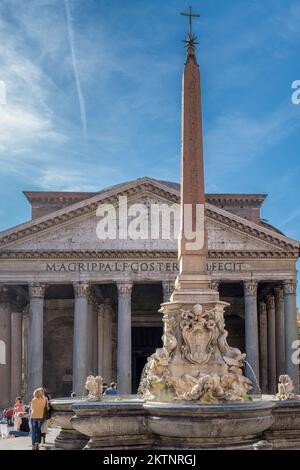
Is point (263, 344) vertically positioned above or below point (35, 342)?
below

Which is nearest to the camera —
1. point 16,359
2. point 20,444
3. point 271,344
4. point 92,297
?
point 20,444

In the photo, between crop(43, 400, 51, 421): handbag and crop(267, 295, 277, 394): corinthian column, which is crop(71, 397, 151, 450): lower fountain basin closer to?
crop(43, 400, 51, 421): handbag

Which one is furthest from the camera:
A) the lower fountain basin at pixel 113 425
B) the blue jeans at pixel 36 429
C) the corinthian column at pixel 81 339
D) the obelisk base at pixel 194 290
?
the corinthian column at pixel 81 339

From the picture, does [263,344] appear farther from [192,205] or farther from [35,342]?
[192,205]

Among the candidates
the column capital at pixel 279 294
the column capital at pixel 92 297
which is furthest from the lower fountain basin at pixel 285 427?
the column capital at pixel 279 294

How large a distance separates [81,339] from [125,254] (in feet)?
14.3

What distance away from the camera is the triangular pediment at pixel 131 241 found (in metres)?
31.3

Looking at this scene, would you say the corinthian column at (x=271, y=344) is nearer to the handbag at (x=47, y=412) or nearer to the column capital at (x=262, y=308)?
the column capital at (x=262, y=308)

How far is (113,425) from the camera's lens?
9.50 meters

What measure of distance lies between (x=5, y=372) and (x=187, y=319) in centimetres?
2472

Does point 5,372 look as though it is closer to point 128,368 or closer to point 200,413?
point 128,368

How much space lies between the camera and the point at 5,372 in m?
33.1

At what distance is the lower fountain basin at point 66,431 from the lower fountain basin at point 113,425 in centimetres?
124

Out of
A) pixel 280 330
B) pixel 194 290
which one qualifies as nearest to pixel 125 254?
pixel 280 330
